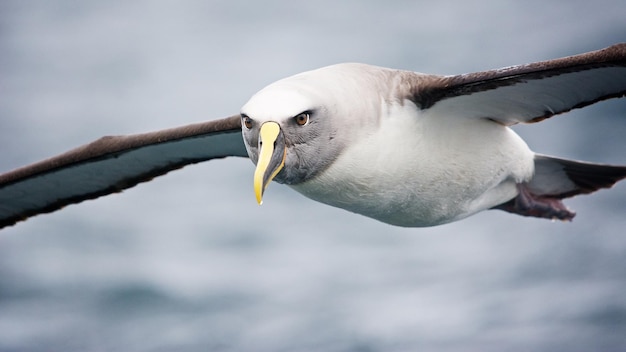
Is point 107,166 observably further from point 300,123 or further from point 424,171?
point 300,123

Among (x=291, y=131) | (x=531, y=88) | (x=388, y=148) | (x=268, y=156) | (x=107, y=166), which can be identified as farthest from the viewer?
(x=107, y=166)

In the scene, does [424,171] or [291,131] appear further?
[424,171]

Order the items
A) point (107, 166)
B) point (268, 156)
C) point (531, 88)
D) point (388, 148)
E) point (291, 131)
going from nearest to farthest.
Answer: point (268, 156) → point (291, 131) → point (388, 148) → point (531, 88) → point (107, 166)

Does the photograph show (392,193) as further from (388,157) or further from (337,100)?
(337,100)

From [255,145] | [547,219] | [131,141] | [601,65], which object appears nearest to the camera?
[255,145]

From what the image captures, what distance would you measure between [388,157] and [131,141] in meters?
3.08

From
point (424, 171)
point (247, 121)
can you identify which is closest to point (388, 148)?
point (424, 171)

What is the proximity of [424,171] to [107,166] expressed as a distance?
3.55 meters

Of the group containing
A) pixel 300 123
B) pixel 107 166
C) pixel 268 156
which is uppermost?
pixel 107 166

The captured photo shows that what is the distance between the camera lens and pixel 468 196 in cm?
782

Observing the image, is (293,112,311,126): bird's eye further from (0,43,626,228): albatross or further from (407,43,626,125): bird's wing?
(407,43,626,125): bird's wing

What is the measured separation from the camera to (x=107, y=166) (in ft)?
29.1

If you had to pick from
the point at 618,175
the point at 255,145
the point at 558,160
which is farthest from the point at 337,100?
the point at 618,175

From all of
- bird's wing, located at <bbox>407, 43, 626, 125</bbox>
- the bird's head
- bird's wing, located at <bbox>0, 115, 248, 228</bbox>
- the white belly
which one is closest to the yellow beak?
the bird's head
